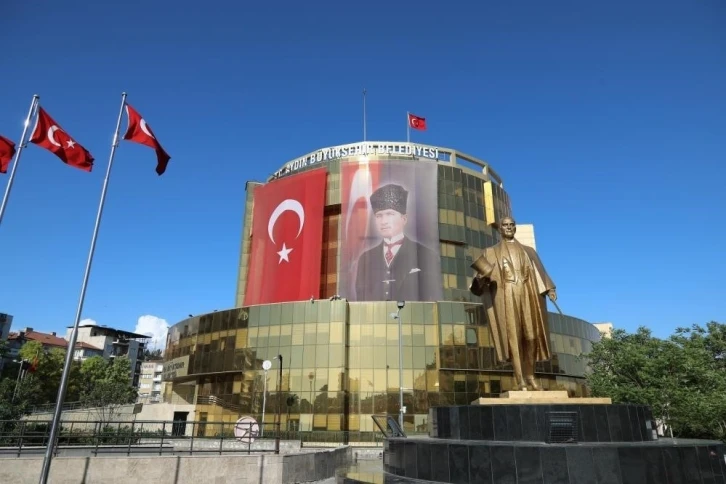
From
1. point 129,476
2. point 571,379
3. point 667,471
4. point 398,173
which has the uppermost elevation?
point 398,173

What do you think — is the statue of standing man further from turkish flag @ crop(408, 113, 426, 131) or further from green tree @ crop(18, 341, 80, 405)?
green tree @ crop(18, 341, 80, 405)

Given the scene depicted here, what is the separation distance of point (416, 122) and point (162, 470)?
152ft

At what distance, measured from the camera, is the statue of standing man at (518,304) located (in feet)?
39.5

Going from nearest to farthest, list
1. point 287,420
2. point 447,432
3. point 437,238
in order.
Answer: point 447,432 → point 287,420 → point 437,238

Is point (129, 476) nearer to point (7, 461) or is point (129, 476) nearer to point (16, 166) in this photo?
point (7, 461)

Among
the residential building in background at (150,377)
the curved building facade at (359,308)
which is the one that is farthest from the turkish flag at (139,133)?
the residential building in background at (150,377)

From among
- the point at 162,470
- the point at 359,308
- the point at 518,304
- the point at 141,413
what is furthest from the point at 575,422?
the point at 141,413

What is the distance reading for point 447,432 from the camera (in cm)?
1205

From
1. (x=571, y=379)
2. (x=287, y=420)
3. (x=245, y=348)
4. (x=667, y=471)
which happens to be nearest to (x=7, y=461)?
(x=667, y=471)

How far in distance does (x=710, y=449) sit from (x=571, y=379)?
129 ft

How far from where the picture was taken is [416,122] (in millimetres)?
53969

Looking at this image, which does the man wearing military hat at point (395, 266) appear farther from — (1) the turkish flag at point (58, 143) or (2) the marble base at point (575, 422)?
(2) the marble base at point (575, 422)

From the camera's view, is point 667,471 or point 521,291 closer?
point 667,471

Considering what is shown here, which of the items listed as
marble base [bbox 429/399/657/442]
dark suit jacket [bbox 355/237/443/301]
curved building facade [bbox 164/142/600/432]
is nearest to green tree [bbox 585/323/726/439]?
curved building facade [bbox 164/142/600/432]
